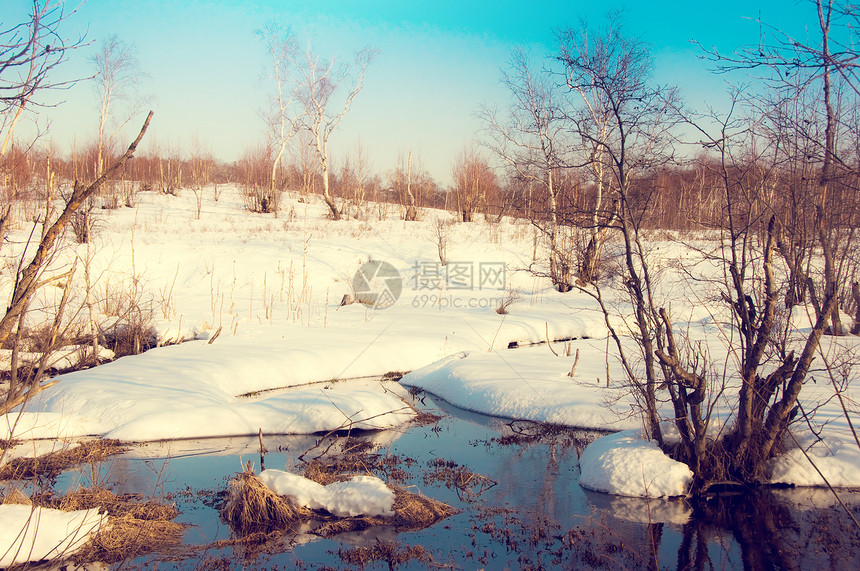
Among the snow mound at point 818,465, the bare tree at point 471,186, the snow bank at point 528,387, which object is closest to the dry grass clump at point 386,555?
the snow bank at point 528,387

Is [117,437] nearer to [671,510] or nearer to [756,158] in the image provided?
[671,510]

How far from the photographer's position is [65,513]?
16.6ft

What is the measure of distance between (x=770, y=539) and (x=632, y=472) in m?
1.38

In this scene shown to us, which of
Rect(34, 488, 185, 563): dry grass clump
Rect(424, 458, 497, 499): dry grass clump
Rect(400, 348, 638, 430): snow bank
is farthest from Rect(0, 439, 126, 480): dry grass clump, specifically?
Rect(400, 348, 638, 430): snow bank

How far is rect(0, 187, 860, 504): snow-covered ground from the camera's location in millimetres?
7848

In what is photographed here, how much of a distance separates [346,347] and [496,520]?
7.16m

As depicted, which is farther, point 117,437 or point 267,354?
point 267,354

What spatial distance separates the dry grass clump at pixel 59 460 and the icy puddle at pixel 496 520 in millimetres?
236

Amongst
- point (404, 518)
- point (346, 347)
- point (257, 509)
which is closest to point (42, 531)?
point (257, 509)

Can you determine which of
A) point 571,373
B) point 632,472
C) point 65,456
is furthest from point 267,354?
point 632,472

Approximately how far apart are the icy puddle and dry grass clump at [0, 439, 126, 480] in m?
0.24

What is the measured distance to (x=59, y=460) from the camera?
684 centimetres

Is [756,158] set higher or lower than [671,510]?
higher

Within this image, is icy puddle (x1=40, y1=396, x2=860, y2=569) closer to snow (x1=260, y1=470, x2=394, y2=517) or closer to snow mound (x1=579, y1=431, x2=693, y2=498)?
snow mound (x1=579, y1=431, x2=693, y2=498)
